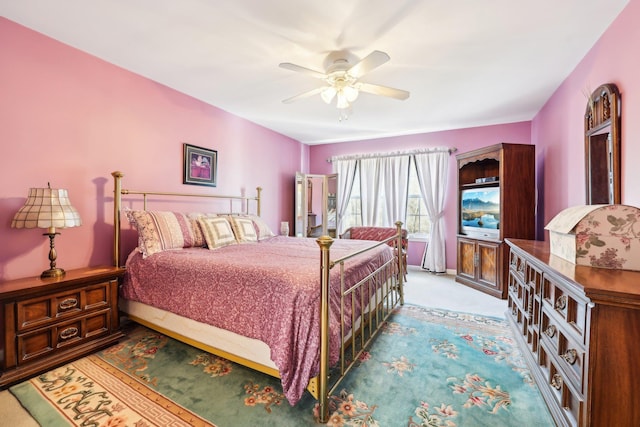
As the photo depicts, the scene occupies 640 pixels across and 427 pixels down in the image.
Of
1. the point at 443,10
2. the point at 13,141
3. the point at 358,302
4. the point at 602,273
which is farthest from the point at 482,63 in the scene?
the point at 13,141

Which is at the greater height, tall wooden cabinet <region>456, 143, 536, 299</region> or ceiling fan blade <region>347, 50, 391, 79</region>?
ceiling fan blade <region>347, 50, 391, 79</region>

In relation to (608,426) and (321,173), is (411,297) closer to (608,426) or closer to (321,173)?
(608,426)

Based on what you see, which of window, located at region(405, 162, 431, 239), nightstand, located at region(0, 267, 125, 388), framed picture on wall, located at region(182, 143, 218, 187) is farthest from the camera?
window, located at region(405, 162, 431, 239)

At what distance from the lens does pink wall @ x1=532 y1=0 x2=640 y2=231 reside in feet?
5.79

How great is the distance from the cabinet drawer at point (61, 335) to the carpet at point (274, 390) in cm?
16

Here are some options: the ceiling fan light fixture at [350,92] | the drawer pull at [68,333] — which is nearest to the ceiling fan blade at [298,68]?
the ceiling fan light fixture at [350,92]

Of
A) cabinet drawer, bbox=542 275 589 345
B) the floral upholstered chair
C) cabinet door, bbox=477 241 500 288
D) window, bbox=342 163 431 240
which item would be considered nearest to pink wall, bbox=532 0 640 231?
cabinet door, bbox=477 241 500 288

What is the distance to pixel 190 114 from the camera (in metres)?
3.38

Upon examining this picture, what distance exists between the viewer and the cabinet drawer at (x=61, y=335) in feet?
→ 5.99

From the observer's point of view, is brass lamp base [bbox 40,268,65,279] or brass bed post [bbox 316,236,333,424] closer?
brass bed post [bbox 316,236,333,424]

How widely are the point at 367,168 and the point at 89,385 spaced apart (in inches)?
191

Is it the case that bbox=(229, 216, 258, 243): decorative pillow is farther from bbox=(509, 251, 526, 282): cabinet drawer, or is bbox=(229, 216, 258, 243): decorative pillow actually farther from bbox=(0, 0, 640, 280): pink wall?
bbox=(509, 251, 526, 282): cabinet drawer

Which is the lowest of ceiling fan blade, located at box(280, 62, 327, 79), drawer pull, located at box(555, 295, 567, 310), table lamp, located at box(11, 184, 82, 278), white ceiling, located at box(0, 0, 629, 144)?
drawer pull, located at box(555, 295, 567, 310)

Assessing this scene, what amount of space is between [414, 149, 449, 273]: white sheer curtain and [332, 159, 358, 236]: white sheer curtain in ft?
4.51
